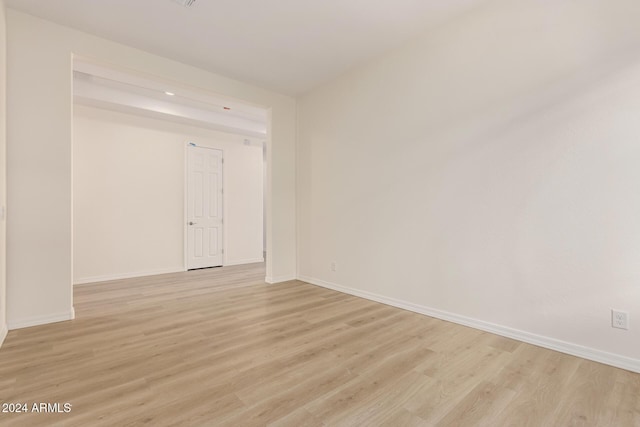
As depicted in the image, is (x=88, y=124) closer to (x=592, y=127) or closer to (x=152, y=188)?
(x=152, y=188)

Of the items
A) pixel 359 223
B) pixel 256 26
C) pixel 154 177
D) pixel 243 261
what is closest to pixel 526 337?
pixel 359 223

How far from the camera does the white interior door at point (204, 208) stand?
5.70m

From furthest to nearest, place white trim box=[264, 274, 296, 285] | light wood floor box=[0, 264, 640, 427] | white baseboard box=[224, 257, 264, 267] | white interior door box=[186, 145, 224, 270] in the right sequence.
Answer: white baseboard box=[224, 257, 264, 267]
white interior door box=[186, 145, 224, 270]
white trim box=[264, 274, 296, 285]
light wood floor box=[0, 264, 640, 427]

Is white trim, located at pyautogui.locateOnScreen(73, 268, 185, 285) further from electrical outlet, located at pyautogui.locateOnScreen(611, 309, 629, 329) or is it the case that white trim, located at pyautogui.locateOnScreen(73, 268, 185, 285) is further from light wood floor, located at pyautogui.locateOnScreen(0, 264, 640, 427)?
electrical outlet, located at pyautogui.locateOnScreen(611, 309, 629, 329)

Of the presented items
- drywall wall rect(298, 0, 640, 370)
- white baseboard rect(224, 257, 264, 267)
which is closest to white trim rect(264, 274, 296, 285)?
drywall wall rect(298, 0, 640, 370)

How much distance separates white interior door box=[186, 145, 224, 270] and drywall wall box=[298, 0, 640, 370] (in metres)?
3.32

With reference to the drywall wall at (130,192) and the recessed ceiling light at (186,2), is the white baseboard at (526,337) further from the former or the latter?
the drywall wall at (130,192)

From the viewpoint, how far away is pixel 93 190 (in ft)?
15.5

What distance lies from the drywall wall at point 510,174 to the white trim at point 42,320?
3.14 metres

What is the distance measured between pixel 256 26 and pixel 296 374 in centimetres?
320

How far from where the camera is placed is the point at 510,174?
8.34 feet

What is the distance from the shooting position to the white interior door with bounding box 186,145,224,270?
5703 mm

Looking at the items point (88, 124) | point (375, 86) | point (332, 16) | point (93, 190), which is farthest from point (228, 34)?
point (93, 190)

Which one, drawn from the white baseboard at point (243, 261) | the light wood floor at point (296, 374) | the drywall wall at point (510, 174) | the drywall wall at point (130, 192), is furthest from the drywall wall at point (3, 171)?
the white baseboard at point (243, 261)
